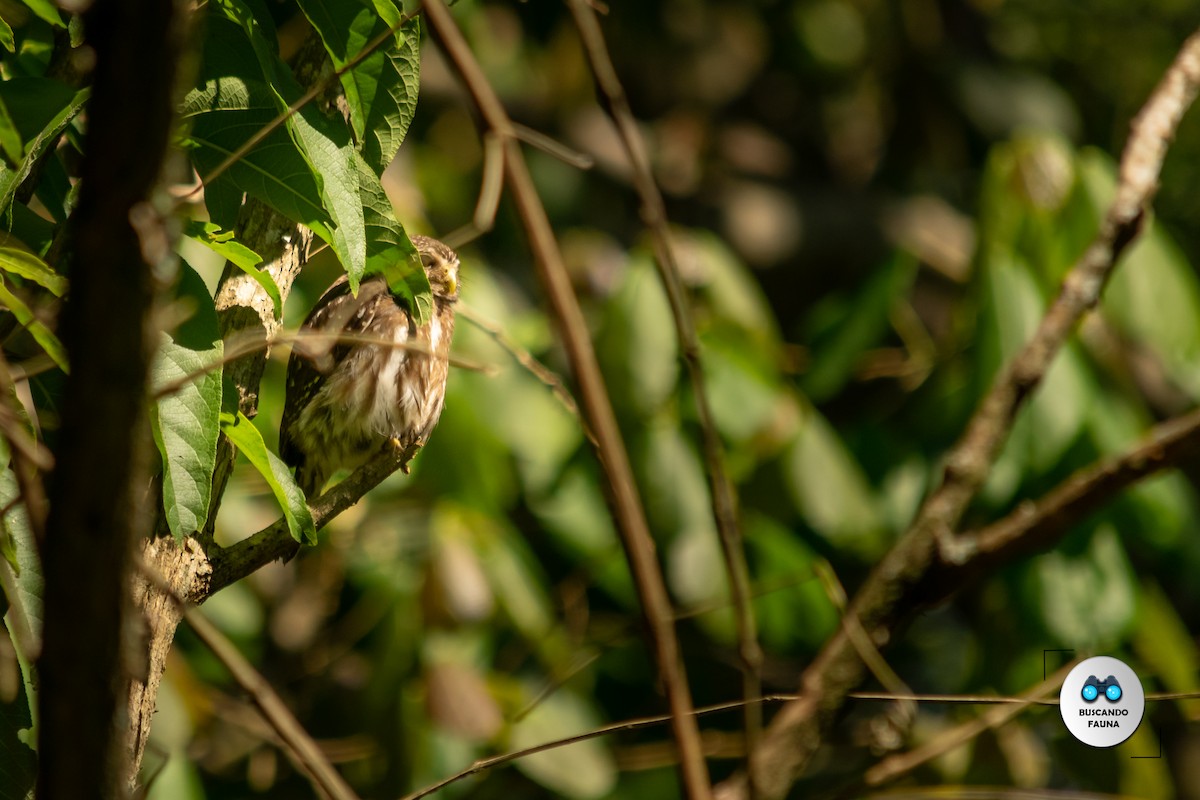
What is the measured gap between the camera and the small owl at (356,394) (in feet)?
Result: 11.3

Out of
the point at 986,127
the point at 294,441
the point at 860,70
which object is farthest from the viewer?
the point at 860,70

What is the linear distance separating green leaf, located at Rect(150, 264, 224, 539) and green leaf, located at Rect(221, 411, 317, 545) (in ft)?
0.49

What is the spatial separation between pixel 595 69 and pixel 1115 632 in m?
3.02

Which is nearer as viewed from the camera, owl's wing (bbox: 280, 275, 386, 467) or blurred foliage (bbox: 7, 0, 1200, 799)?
owl's wing (bbox: 280, 275, 386, 467)

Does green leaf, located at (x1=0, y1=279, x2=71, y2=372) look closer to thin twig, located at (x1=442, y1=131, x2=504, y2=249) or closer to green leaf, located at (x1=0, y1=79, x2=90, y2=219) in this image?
green leaf, located at (x1=0, y1=79, x2=90, y2=219)

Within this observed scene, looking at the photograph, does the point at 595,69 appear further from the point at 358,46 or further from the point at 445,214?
the point at 445,214

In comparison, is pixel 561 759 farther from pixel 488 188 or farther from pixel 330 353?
pixel 488 188

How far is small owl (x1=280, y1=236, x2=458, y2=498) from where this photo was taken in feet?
11.3

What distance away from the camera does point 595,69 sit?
5.33ft

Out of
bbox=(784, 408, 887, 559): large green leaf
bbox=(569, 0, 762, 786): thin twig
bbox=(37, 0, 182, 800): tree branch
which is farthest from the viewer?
bbox=(784, 408, 887, 559): large green leaf

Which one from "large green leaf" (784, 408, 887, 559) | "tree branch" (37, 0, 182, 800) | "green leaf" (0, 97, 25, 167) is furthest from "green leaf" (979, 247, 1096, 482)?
"tree branch" (37, 0, 182, 800)

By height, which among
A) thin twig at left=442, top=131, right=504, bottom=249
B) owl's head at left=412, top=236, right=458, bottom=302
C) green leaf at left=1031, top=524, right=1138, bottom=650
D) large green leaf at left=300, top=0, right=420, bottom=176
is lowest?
green leaf at left=1031, top=524, right=1138, bottom=650

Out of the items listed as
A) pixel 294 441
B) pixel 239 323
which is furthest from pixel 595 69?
pixel 294 441

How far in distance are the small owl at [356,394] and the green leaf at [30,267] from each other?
A: 178 centimetres
